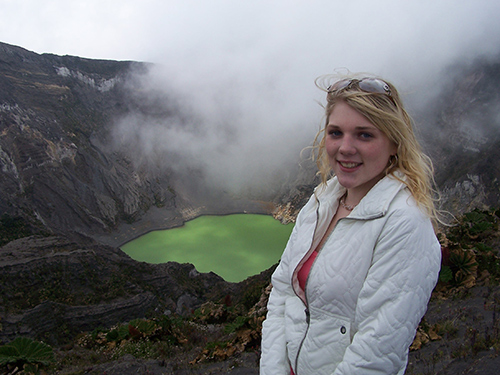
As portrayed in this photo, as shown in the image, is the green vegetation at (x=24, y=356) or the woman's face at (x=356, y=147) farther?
the green vegetation at (x=24, y=356)

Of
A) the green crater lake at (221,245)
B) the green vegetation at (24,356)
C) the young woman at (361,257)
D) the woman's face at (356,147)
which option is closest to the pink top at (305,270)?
the young woman at (361,257)

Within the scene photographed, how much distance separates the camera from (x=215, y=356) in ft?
16.9

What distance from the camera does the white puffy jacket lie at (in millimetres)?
1284

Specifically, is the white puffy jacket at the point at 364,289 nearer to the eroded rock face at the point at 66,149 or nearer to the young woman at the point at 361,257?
the young woman at the point at 361,257

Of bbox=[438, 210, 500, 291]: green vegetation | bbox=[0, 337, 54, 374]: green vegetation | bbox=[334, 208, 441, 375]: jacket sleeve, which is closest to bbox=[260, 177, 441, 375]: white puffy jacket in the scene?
bbox=[334, 208, 441, 375]: jacket sleeve

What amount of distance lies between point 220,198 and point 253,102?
1454cm

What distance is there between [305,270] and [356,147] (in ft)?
1.98

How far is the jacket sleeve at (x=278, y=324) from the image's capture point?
176 cm

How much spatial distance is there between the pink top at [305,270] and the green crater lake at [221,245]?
68.7 ft

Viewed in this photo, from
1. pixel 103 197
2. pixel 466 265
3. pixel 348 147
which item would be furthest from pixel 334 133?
pixel 103 197

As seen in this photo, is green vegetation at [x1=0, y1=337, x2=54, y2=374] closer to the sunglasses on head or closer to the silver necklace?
the silver necklace

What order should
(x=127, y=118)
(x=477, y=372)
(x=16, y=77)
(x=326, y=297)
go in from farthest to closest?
(x=127, y=118), (x=16, y=77), (x=477, y=372), (x=326, y=297)

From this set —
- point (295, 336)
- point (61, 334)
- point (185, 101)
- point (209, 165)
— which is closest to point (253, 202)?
point (209, 165)

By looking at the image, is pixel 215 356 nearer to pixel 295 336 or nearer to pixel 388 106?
pixel 295 336
